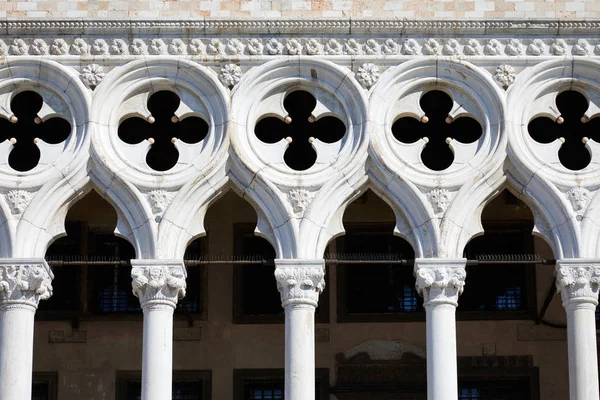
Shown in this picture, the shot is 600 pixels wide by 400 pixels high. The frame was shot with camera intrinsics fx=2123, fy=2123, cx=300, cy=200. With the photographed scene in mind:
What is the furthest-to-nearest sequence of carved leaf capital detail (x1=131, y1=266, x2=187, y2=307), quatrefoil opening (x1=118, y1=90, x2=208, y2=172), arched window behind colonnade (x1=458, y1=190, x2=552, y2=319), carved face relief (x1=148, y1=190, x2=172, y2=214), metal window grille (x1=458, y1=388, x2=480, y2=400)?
arched window behind colonnade (x1=458, y1=190, x2=552, y2=319) → metal window grille (x1=458, y1=388, x2=480, y2=400) → quatrefoil opening (x1=118, y1=90, x2=208, y2=172) → carved face relief (x1=148, y1=190, x2=172, y2=214) → carved leaf capital detail (x1=131, y1=266, x2=187, y2=307)

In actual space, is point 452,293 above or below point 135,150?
below

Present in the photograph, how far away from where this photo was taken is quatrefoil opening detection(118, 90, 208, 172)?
26812 millimetres

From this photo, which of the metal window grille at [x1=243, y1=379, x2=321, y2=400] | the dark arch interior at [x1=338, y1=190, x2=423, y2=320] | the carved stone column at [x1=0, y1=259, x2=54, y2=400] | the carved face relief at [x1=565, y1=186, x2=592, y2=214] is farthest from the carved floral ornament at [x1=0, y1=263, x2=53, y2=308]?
the carved face relief at [x1=565, y1=186, x2=592, y2=214]

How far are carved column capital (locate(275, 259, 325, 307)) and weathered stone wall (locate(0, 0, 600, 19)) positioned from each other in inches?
129

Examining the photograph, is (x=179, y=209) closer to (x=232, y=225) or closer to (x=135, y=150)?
(x=135, y=150)

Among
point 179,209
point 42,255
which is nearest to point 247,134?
point 179,209

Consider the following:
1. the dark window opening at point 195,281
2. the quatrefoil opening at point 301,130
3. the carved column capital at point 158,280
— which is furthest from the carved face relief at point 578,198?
the dark window opening at point 195,281

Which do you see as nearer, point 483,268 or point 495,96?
point 495,96

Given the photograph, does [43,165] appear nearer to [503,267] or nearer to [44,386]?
[44,386]

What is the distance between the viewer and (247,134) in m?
26.5

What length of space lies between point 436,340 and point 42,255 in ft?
16.2

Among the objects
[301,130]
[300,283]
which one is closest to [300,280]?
[300,283]

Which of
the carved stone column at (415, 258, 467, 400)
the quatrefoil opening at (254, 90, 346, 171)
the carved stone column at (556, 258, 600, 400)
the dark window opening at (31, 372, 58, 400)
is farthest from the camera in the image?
→ the dark window opening at (31, 372, 58, 400)

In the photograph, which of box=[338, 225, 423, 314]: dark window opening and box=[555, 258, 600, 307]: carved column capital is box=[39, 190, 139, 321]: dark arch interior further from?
box=[555, 258, 600, 307]: carved column capital
